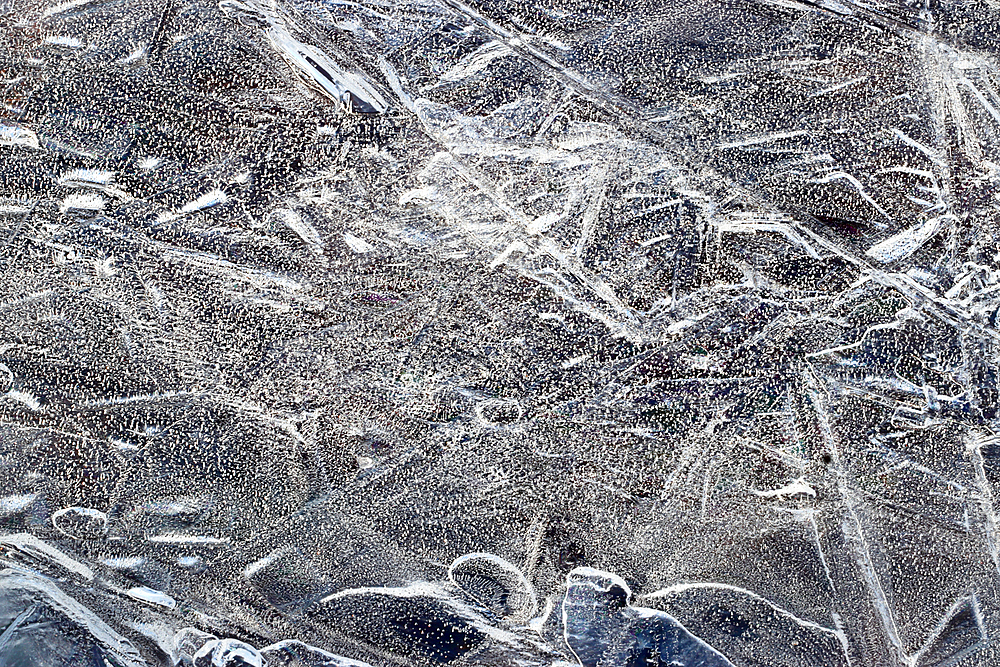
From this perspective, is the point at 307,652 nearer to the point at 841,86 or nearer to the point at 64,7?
the point at 64,7

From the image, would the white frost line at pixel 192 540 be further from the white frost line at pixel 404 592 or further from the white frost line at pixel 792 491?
the white frost line at pixel 792 491

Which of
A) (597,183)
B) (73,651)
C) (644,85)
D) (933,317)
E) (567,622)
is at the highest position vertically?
(644,85)

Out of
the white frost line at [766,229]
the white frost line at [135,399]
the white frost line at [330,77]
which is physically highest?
the white frost line at [330,77]

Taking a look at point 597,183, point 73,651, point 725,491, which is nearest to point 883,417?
point 725,491

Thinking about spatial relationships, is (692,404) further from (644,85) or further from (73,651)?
(73,651)

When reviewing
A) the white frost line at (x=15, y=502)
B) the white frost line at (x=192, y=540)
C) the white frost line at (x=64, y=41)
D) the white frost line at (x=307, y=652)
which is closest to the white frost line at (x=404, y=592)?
the white frost line at (x=307, y=652)

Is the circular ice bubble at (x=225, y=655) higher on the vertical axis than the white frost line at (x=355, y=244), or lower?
lower
